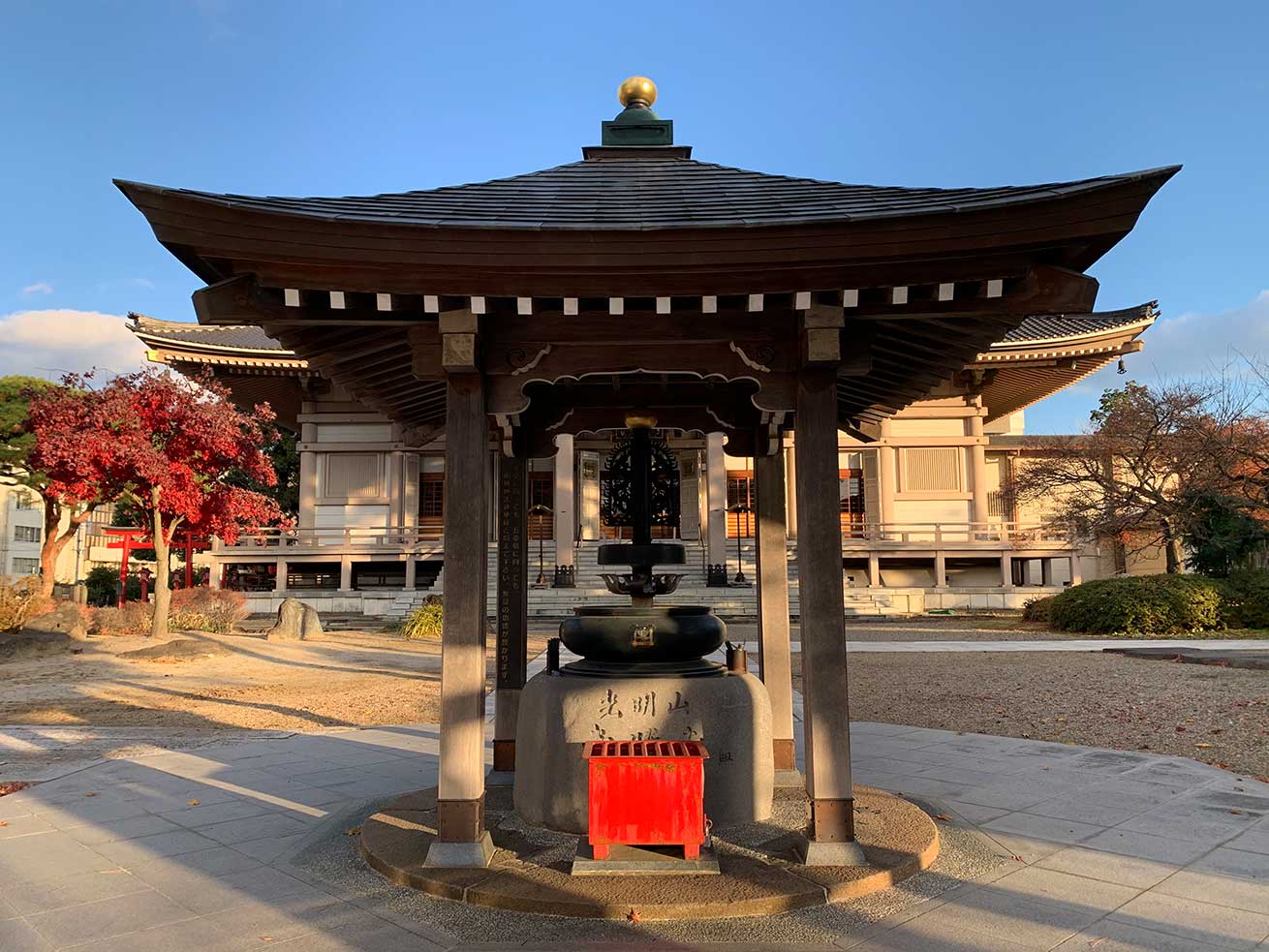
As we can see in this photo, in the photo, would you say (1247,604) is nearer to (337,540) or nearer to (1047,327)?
(1047,327)

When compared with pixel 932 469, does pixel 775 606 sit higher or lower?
lower

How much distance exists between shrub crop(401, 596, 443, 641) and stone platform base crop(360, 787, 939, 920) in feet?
47.5

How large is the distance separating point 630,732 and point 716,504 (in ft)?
63.4

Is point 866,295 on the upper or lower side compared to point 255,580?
upper

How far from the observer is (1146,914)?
3.51 metres

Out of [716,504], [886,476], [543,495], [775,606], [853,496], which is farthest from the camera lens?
[543,495]

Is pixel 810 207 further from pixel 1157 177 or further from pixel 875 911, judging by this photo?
pixel 875 911

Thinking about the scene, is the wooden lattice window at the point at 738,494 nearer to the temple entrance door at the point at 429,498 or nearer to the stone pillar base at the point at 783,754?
the temple entrance door at the point at 429,498

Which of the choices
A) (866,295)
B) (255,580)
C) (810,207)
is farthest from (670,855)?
(255,580)

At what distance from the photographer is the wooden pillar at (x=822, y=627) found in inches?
166

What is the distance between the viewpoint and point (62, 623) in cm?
1588

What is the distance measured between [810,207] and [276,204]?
273cm

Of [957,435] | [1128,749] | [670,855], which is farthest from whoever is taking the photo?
[957,435]

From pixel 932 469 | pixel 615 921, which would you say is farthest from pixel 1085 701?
pixel 932 469
